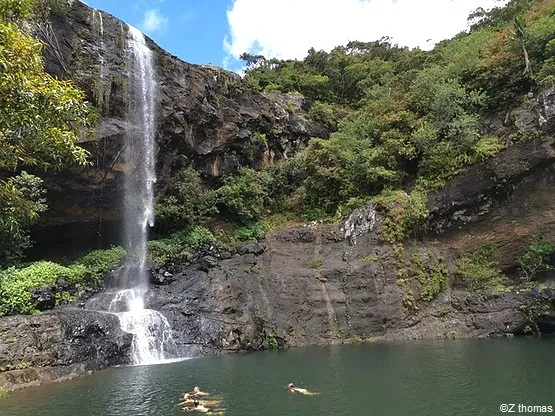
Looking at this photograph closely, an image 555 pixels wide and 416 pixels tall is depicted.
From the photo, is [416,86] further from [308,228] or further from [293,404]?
[293,404]

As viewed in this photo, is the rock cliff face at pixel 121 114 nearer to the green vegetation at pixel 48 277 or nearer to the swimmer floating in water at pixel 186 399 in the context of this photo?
the green vegetation at pixel 48 277

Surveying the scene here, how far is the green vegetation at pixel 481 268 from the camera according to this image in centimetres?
2277

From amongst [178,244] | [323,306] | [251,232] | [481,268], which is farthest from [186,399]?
[481,268]

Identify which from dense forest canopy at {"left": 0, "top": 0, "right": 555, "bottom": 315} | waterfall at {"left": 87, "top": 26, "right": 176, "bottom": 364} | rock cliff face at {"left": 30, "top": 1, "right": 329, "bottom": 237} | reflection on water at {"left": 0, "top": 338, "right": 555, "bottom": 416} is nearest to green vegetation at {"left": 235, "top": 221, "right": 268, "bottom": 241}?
dense forest canopy at {"left": 0, "top": 0, "right": 555, "bottom": 315}

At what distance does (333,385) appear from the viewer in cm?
1215

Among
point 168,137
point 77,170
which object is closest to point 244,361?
point 77,170

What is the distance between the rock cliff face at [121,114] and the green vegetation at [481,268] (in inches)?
617

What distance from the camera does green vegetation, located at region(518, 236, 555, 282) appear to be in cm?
2208

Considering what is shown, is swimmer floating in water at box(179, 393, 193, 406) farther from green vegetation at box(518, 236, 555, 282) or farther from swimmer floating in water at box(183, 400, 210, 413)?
green vegetation at box(518, 236, 555, 282)

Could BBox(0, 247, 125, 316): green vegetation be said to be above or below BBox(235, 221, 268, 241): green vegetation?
below

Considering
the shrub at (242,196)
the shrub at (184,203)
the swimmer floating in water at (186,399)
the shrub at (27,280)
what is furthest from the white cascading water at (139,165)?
the swimmer floating in water at (186,399)

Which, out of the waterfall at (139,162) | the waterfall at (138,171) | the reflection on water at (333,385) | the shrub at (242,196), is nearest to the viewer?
the reflection on water at (333,385)

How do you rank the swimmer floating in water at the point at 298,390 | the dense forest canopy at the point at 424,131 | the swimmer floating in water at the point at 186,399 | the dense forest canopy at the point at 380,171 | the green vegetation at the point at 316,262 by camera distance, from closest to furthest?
the swimmer floating in water at the point at 186,399, the swimmer floating in water at the point at 298,390, the dense forest canopy at the point at 380,171, the green vegetation at the point at 316,262, the dense forest canopy at the point at 424,131

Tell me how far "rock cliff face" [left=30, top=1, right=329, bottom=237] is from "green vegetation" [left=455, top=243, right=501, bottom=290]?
15.7 metres
